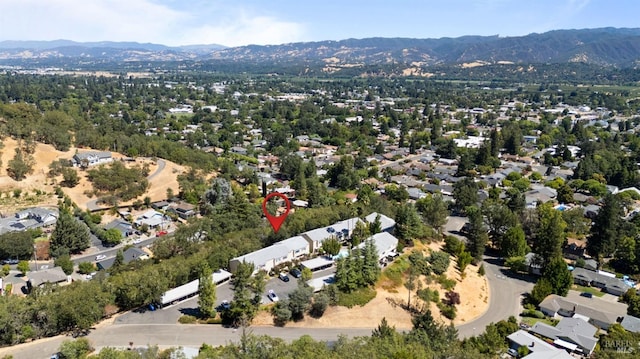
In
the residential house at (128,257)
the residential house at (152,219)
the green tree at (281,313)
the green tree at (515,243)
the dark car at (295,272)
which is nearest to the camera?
the green tree at (281,313)

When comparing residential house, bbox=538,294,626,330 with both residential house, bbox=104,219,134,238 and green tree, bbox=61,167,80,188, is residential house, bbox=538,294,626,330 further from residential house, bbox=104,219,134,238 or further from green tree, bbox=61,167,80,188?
green tree, bbox=61,167,80,188

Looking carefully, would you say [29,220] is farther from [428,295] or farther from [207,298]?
[428,295]

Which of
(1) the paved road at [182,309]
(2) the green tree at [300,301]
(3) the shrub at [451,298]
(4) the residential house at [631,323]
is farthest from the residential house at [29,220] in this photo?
(4) the residential house at [631,323]

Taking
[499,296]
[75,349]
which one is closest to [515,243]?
[499,296]

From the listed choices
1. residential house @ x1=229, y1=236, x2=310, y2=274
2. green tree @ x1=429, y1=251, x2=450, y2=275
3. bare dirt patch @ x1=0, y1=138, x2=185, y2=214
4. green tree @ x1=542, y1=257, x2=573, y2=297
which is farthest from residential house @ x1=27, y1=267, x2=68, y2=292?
green tree @ x1=542, y1=257, x2=573, y2=297

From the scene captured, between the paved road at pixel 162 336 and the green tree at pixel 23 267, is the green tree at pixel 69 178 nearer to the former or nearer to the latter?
the green tree at pixel 23 267

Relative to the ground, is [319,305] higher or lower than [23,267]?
higher

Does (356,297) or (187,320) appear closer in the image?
(187,320)

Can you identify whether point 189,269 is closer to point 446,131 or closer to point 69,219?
point 69,219
